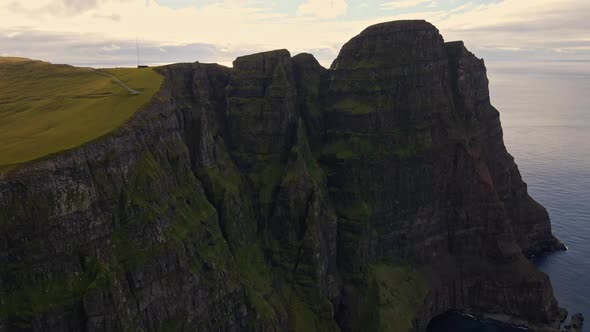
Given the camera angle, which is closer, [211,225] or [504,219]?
[211,225]

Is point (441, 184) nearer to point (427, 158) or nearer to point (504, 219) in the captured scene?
point (427, 158)

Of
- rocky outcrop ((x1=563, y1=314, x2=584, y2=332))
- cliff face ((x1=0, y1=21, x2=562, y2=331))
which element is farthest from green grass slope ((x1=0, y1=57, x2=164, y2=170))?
rocky outcrop ((x1=563, y1=314, x2=584, y2=332))

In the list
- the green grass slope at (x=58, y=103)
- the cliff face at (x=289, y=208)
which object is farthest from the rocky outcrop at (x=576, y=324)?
the green grass slope at (x=58, y=103)

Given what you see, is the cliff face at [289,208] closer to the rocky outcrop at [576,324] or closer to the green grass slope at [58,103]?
the green grass slope at [58,103]

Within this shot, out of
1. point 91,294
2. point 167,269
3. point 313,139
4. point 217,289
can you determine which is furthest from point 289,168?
point 91,294

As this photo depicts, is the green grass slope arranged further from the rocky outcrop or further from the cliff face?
the rocky outcrop
